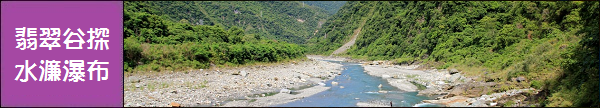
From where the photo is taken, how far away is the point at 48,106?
18453mm

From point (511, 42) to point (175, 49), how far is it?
31.3m

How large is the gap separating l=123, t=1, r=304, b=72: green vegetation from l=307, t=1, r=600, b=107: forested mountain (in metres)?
23.5

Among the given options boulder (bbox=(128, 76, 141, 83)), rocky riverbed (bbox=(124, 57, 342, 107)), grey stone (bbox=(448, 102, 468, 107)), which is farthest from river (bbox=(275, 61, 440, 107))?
boulder (bbox=(128, 76, 141, 83))

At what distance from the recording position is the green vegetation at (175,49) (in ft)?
103

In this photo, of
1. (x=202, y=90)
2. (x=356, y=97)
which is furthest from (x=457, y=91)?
(x=202, y=90)

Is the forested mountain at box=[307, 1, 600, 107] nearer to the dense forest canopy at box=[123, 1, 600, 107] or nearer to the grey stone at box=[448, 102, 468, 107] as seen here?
the dense forest canopy at box=[123, 1, 600, 107]

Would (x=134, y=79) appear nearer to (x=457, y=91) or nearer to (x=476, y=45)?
(x=457, y=91)

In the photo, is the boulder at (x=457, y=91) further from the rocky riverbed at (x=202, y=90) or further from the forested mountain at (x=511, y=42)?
the rocky riverbed at (x=202, y=90)

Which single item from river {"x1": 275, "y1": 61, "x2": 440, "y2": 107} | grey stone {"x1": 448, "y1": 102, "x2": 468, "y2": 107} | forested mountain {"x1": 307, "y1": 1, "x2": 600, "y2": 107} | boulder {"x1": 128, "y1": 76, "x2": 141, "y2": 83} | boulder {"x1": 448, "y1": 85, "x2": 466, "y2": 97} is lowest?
grey stone {"x1": 448, "y1": 102, "x2": 468, "y2": 107}

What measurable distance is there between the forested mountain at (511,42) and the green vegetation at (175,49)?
23463 millimetres

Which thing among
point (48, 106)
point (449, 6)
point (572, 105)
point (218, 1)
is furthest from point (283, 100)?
point (218, 1)

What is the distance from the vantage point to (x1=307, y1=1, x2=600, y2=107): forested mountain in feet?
63.5

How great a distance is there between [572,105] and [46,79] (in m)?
23.6

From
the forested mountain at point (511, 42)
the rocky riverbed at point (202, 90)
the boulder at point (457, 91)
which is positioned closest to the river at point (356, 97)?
the rocky riverbed at point (202, 90)
